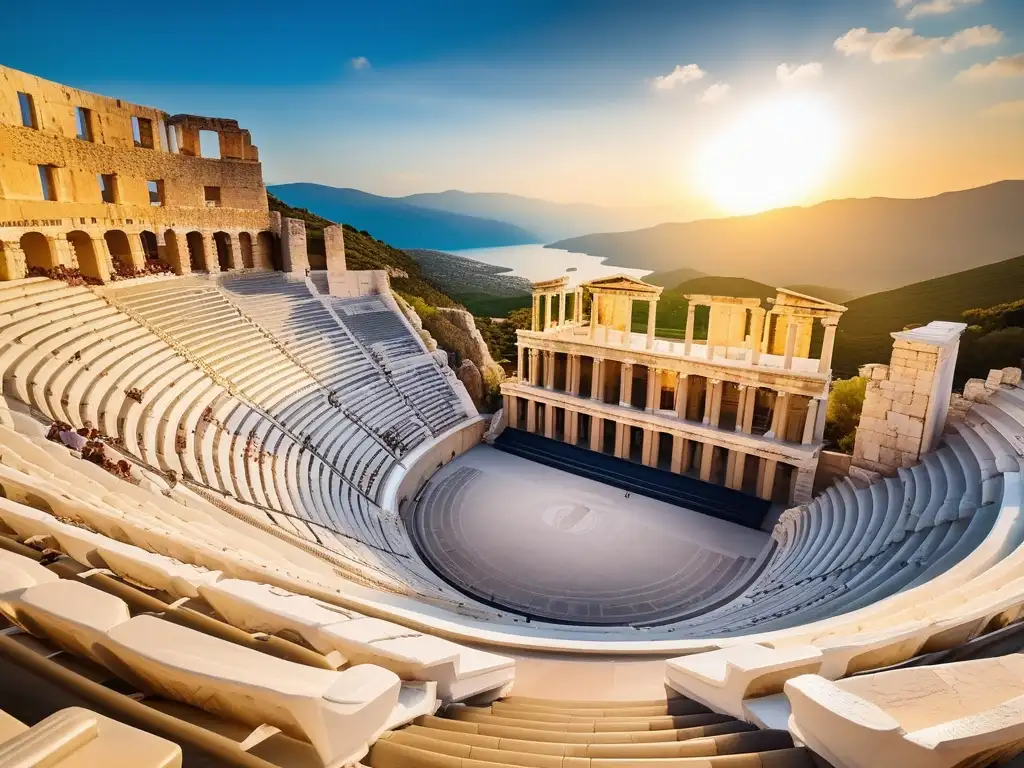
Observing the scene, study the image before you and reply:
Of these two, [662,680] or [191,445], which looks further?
[191,445]

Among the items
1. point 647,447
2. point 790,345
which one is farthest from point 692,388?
point 790,345

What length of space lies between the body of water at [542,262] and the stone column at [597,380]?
3598 centimetres

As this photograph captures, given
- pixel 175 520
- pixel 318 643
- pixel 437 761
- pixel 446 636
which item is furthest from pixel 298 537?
pixel 437 761

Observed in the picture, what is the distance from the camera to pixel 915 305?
108 feet

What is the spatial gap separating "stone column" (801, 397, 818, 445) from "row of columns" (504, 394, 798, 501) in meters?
1.08

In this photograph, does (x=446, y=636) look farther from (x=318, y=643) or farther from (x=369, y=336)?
(x=369, y=336)

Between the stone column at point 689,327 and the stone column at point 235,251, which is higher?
the stone column at point 235,251

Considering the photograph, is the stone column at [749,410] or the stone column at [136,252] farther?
the stone column at [136,252]

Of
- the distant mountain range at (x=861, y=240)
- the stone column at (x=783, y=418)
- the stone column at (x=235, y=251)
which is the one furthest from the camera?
A: the distant mountain range at (x=861, y=240)

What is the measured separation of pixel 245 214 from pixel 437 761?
2571 cm

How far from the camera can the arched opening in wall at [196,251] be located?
73.6 feet

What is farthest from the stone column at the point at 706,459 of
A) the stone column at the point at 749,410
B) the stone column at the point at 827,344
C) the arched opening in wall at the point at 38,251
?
the arched opening in wall at the point at 38,251

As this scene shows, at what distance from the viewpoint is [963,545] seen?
28.5 feet

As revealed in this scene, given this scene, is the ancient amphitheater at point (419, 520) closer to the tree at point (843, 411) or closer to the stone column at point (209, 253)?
the stone column at point (209, 253)
